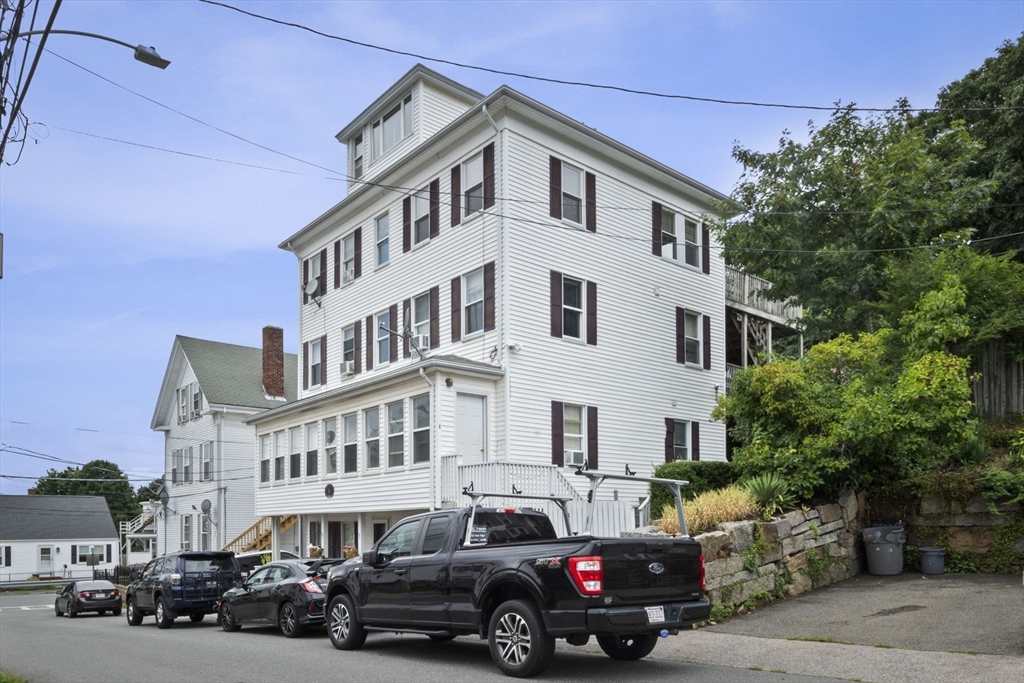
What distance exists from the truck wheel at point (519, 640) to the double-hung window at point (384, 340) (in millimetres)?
18132

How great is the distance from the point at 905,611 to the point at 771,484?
326 centimetres

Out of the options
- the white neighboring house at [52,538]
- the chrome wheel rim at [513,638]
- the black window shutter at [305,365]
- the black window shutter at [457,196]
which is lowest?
the white neighboring house at [52,538]

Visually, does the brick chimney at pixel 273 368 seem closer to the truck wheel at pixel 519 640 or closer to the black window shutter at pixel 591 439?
the black window shutter at pixel 591 439

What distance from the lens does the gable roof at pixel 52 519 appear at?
7131 cm

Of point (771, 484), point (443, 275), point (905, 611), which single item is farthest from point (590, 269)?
point (905, 611)

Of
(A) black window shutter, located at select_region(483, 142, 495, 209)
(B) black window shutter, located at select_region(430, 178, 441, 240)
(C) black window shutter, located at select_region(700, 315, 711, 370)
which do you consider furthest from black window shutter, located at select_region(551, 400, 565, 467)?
(C) black window shutter, located at select_region(700, 315, 711, 370)

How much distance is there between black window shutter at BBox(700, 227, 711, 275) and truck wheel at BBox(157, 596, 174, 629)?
1779cm

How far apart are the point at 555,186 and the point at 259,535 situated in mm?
18429

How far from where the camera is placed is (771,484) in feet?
53.3

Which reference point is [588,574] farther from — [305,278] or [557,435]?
[305,278]

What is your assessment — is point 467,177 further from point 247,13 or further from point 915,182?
point 247,13

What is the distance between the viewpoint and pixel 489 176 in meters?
24.8

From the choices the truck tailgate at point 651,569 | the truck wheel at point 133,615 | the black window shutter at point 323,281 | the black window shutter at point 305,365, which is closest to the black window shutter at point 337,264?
the black window shutter at point 323,281

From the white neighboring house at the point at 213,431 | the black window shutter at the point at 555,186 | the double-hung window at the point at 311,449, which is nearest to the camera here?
the black window shutter at the point at 555,186
